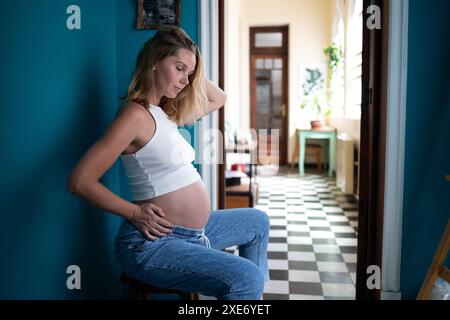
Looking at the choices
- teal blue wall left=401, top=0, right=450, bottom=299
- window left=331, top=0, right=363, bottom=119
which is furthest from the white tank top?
window left=331, top=0, right=363, bottom=119

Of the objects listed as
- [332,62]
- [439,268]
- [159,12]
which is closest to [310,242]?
[439,268]

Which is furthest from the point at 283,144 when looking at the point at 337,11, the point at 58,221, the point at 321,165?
the point at 58,221

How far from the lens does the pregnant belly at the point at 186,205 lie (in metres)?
1.72

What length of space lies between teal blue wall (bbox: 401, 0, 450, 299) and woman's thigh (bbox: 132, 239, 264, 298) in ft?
4.33

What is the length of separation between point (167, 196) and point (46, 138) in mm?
722

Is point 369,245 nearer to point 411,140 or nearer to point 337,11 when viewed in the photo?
point 411,140

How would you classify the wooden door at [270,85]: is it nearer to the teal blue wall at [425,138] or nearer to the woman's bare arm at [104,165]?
the teal blue wall at [425,138]

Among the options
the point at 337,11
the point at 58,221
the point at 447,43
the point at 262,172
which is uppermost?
the point at 337,11

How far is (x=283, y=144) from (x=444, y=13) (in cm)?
776

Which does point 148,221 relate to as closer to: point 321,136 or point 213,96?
point 213,96

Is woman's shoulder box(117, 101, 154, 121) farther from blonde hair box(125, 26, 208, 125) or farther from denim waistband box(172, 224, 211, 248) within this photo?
denim waistband box(172, 224, 211, 248)

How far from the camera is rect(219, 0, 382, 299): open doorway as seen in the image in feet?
11.6

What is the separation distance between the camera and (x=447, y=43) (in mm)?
2445

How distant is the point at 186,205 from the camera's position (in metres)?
1.75
